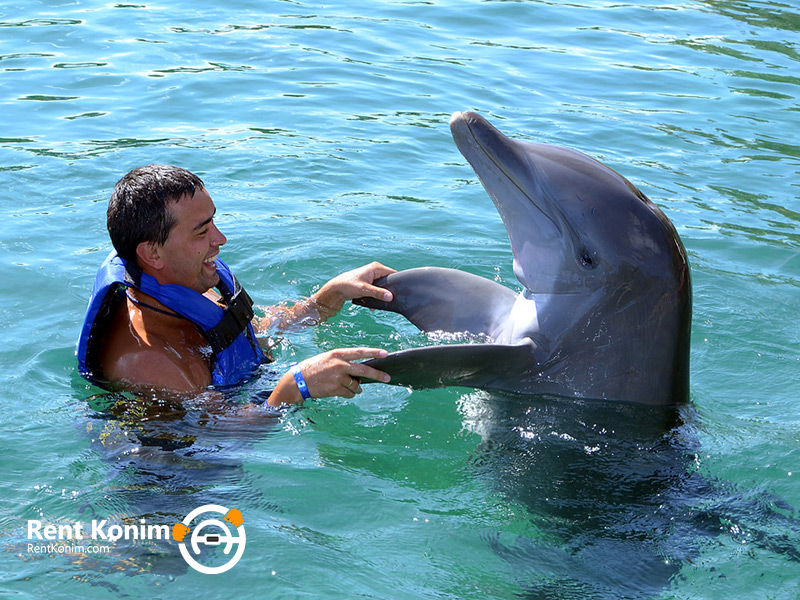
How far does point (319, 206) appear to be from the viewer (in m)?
8.59

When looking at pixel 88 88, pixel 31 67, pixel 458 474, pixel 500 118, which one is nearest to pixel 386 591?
pixel 458 474

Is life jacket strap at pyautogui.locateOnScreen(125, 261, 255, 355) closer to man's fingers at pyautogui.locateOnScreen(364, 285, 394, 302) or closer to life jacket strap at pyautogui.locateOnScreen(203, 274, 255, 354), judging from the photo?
life jacket strap at pyautogui.locateOnScreen(203, 274, 255, 354)

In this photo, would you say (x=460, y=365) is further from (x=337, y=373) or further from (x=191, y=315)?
(x=191, y=315)

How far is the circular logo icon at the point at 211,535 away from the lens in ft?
14.0

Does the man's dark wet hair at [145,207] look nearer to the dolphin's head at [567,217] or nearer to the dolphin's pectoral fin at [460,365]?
the dolphin's pectoral fin at [460,365]

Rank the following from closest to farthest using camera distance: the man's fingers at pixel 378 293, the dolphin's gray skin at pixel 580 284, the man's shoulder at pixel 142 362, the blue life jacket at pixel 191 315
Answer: the dolphin's gray skin at pixel 580 284 < the man's shoulder at pixel 142 362 < the blue life jacket at pixel 191 315 < the man's fingers at pixel 378 293

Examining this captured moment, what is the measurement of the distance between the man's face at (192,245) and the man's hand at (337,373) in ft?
2.77

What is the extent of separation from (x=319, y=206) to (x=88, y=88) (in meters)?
4.26

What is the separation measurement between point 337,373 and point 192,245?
1138mm

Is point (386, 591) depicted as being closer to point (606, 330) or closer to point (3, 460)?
point (606, 330)

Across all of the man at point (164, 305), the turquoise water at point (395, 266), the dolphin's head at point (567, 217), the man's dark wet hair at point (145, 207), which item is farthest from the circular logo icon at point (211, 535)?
the dolphin's head at point (567, 217)

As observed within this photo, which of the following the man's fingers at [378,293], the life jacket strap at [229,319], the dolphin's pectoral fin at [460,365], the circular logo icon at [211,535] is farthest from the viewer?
the man's fingers at [378,293]

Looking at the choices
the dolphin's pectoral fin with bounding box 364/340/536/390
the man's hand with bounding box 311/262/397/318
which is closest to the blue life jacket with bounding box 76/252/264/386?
the man's hand with bounding box 311/262/397/318

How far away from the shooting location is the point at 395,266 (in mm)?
7547
